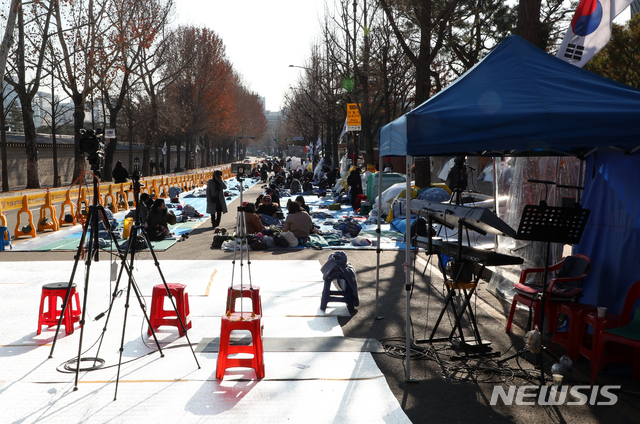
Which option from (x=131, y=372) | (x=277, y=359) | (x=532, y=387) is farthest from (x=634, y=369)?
(x=131, y=372)

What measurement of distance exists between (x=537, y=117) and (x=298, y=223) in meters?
10.1

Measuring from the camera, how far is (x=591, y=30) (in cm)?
763

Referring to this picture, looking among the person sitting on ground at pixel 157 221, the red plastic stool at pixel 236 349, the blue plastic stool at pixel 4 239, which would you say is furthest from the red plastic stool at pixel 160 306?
the blue plastic stool at pixel 4 239

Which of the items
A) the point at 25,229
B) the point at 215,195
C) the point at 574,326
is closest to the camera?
the point at 574,326

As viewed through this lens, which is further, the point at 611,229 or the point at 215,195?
the point at 215,195

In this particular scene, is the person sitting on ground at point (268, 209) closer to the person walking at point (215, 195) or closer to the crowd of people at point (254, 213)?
the crowd of people at point (254, 213)

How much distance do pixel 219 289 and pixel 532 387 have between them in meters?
5.49

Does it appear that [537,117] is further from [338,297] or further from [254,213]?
[254,213]

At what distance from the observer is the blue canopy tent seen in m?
4.55

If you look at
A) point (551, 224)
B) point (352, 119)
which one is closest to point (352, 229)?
point (551, 224)

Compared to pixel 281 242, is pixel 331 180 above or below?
above

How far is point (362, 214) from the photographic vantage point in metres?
20.7

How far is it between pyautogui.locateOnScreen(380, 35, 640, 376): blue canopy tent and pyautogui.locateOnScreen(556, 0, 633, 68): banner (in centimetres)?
201

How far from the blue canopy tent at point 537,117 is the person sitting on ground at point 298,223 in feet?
26.5
